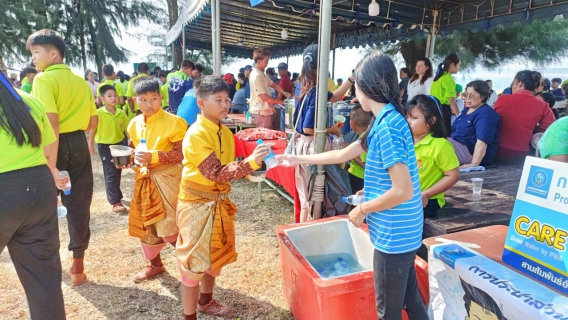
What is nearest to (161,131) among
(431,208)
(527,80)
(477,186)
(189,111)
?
(189,111)

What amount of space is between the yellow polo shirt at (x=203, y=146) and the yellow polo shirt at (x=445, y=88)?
412 cm

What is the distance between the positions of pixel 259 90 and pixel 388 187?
3.70 m

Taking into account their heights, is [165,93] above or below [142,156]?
above

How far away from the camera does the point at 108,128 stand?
4.15 meters

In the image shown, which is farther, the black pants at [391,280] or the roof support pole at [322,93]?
the roof support pole at [322,93]

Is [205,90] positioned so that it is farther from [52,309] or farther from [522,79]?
[522,79]

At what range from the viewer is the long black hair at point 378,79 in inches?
55.8

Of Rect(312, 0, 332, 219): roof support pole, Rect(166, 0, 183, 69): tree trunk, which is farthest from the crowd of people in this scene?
Rect(166, 0, 183, 69): tree trunk

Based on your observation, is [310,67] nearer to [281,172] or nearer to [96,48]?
[281,172]

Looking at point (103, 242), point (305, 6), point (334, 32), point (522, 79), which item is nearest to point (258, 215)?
point (103, 242)

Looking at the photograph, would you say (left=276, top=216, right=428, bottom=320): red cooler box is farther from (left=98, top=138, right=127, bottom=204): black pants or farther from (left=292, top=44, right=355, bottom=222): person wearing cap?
(left=98, top=138, right=127, bottom=204): black pants

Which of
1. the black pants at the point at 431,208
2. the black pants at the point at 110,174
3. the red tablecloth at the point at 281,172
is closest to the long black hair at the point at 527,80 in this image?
the black pants at the point at 431,208

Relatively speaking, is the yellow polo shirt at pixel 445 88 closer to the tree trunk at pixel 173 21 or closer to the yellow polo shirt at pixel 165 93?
the yellow polo shirt at pixel 165 93

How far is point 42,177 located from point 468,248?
2038 millimetres
